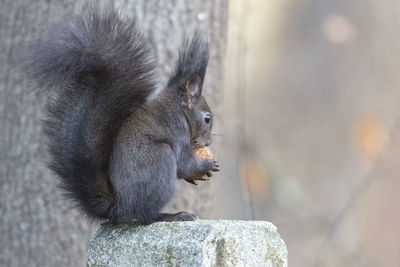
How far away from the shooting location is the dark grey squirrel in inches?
91.4

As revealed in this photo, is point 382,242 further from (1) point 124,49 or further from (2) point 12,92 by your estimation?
(1) point 124,49

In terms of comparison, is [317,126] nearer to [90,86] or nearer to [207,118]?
[207,118]

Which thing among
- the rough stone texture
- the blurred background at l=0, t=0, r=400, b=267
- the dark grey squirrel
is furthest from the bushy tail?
the blurred background at l=0, t=0, r=400, b=267

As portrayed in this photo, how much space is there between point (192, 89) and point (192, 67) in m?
0.07

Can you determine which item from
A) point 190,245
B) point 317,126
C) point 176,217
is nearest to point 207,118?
point 176,217

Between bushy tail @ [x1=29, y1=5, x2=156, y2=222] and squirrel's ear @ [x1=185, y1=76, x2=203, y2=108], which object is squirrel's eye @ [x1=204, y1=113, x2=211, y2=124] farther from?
bushy tail @ [x1=29, y1=5, x2=156, y2=222]

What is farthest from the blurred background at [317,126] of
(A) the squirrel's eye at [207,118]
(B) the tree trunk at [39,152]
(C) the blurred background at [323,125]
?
(A) the squirrel's eye at [207,118]

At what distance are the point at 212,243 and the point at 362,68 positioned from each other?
4531mm

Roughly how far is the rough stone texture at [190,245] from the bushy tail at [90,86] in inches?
4.6

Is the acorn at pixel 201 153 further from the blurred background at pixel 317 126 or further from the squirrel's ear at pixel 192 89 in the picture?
the blurred background at pixel 317 126

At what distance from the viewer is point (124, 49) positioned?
7.74 feet

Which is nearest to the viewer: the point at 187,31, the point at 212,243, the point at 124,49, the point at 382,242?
the point at 212,243

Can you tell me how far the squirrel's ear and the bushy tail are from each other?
19 cm

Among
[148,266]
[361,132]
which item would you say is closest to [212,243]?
[148,266]
